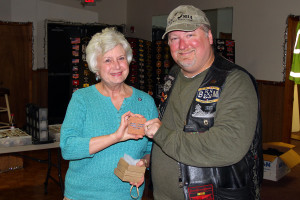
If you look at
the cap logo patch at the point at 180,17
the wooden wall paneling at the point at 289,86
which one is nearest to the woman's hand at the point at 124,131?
the cap logo patch at the point at 180,17

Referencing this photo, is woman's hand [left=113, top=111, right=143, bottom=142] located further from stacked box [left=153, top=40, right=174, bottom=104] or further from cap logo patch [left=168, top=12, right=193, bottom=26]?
stacked box [left=153, top=40, right=174, bottom=104]

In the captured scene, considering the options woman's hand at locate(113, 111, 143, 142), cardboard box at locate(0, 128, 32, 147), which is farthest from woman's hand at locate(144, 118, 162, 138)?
cardboard box at locate(0, 128, 32, 147)

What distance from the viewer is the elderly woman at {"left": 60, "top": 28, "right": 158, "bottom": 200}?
6.40 feet

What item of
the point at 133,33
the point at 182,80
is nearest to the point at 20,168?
the point at 182,80

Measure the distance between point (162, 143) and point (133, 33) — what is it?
8502 millimetres

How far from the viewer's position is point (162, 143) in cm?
173

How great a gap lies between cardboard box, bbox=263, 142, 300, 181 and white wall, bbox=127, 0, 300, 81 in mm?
1516

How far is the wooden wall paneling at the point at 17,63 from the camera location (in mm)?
8312

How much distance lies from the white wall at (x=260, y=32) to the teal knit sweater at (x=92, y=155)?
4974mm

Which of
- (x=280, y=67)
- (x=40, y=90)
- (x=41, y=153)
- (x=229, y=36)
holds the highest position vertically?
(x=229, y=36)

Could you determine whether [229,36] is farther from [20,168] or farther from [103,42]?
[103,42]

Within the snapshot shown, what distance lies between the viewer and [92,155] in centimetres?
199

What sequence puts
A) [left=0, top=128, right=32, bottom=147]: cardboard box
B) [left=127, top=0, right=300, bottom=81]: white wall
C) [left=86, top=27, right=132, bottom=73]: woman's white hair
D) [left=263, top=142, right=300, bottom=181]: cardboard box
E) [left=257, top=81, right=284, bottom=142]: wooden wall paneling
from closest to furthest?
[left=86, top=27, right=132, bottom=73]: woman's white hair
[left=0, top=128, right=32, bottom=147]: cardboard box
[left=263, top=142, right=300, bottom=181]: cardboard box
[left=127, top=0, right=300, bottom=81]: white wall
[left=257, top=81, right=284, bottom=142]: wooden wall paneling

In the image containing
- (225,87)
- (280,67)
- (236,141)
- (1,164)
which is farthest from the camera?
(280,67)
